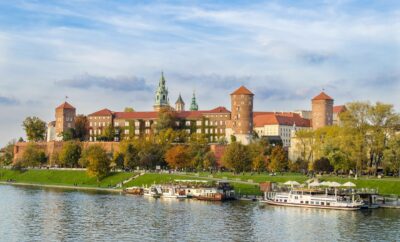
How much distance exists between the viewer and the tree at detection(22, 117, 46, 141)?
500 feet

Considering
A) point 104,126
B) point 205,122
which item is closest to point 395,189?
point 205,122

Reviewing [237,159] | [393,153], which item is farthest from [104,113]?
[393,153]

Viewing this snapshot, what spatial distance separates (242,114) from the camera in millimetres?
137625

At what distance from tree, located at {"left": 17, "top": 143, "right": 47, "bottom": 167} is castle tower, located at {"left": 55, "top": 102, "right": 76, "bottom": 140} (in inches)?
731

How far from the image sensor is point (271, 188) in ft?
266

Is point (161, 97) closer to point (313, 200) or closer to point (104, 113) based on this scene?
point (104, 113)

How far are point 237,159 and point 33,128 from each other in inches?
2477

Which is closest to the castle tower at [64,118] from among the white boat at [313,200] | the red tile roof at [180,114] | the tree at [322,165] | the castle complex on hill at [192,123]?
the castle complex on hill at [192,123]

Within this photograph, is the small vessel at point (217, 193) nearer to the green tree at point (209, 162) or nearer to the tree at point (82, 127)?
the green tree at point (209, 162)

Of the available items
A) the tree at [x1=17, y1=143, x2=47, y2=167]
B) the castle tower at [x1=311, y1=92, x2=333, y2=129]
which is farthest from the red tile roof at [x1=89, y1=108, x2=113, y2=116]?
the castle tower at [x1=311, y1=92, x2=333, y2=129]

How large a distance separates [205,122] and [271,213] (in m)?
92.3

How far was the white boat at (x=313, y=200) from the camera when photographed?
231 ft

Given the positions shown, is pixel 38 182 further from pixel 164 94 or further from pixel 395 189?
pixel 164 94

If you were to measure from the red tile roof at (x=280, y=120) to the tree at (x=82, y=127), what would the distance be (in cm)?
3910
